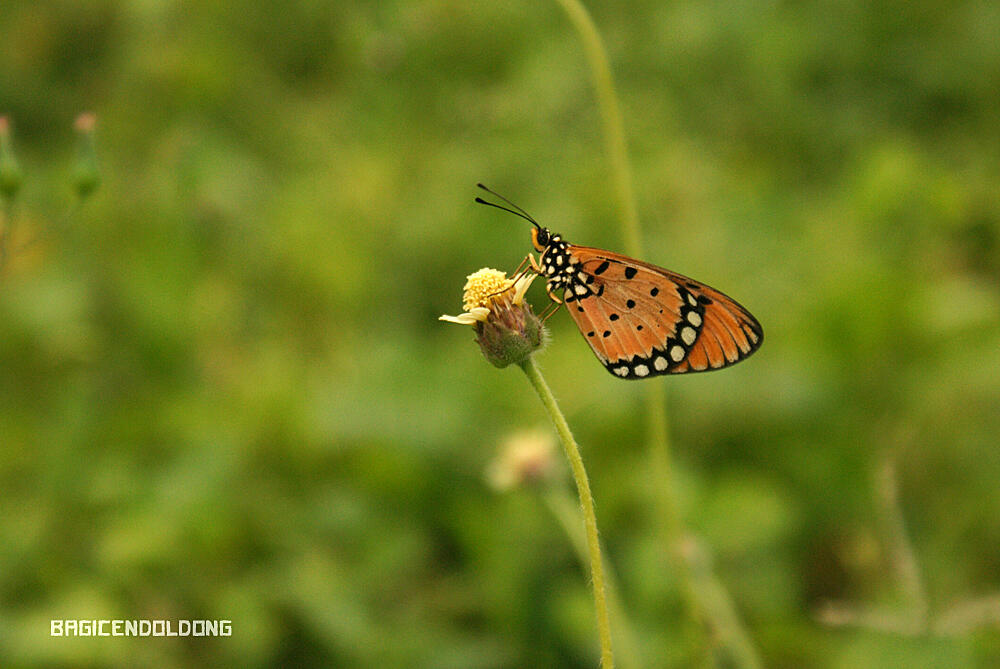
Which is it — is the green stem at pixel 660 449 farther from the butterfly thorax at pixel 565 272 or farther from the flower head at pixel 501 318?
the flower head at pixel 501 318

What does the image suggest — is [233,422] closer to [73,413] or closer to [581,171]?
[73,413]

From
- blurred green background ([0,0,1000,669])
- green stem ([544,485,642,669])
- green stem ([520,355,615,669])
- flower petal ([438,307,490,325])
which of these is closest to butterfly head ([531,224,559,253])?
flower petal ([438,307,490,325])

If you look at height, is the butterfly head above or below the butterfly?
above

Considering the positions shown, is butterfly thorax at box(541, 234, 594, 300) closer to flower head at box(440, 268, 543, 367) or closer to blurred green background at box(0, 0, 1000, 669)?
flower head at box(440, 268, 543, 367)

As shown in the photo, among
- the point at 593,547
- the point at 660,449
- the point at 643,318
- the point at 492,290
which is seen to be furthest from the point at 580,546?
the point at 593,547

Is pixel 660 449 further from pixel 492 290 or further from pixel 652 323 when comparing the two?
pixel 492 290

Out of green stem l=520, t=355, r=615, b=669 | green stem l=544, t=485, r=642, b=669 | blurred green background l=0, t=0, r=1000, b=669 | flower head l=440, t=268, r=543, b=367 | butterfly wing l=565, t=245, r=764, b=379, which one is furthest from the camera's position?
blurred green background l=0, t=0, r=1000, b=669

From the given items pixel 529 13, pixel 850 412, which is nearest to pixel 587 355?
pixel 850 412
